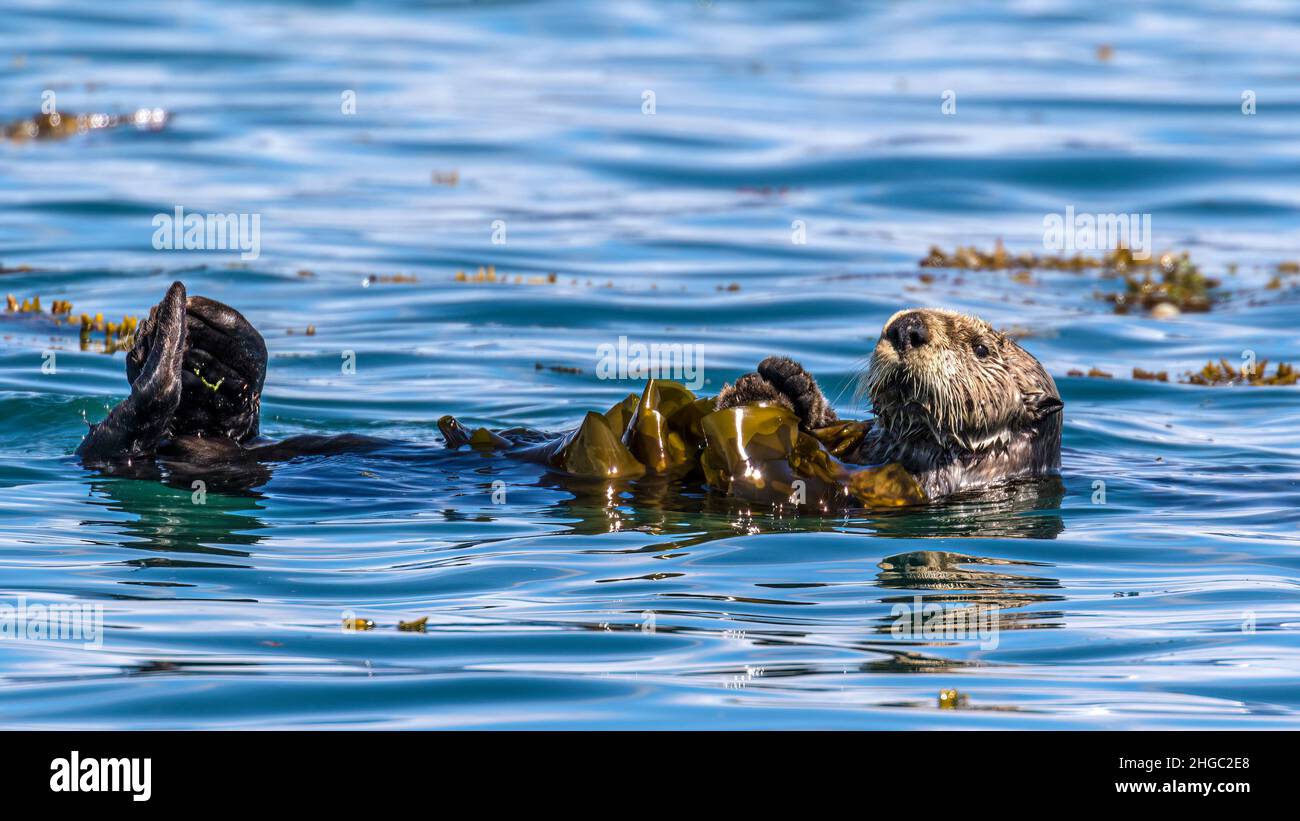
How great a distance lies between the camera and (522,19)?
31172 mm

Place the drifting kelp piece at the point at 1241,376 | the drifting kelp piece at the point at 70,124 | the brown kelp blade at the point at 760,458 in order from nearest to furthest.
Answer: the brown kelp blade at the point at 760,458 < the drifting kelp piece at the point at 1241,376 < the drifting kelp piece at the point at 70,124

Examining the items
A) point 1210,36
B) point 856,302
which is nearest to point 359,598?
point 856,302

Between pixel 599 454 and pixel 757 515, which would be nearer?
pixel 757 515

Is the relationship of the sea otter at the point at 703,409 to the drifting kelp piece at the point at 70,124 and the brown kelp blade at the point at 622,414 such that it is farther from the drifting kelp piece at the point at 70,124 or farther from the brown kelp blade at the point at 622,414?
the drifting kelp piece at the point at 70,124

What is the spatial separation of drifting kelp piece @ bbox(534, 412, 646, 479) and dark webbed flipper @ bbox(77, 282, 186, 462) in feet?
4.94

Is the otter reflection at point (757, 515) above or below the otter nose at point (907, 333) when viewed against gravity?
below

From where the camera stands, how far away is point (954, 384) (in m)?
6.43

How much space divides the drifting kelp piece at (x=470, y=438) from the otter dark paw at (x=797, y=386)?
1174 mm

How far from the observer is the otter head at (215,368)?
21.7ft

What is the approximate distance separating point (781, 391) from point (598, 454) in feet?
2.45

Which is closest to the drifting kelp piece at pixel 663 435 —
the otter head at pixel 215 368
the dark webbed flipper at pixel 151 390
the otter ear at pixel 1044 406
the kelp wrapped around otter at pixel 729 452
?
the kelp wrapped around otter at pixel 729 452

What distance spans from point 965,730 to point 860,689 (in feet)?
1.45

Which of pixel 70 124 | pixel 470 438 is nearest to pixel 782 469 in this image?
pixel 470 438

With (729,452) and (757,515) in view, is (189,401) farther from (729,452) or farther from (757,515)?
(757,515)
